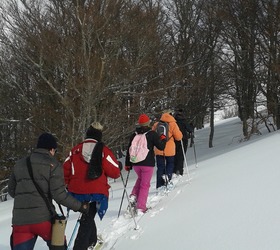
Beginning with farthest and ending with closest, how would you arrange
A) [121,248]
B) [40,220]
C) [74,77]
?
1. [74,77]
2. [121,248]
3. [40,220]

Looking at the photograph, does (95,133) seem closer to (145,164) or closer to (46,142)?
(46,142)

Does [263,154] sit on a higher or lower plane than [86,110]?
lower

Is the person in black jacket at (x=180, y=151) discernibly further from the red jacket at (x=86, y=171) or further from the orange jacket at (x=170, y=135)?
the red jacket at (x=86, y=171)

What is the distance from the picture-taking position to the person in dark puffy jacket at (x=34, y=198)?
400 cm

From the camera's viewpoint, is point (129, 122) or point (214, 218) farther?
point (129, 122)

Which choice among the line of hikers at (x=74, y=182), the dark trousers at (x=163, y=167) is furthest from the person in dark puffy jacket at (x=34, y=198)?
the dark trousers at (x=163, y=167)

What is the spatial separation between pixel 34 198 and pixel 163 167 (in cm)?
493

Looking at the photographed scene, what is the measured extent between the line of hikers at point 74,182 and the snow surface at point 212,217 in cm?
64

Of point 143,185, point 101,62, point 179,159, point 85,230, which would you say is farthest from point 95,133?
point 101,62

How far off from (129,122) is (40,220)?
38.6 ft

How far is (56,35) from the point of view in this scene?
1421 centimetres

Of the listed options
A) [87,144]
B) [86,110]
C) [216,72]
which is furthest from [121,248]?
[216,72]

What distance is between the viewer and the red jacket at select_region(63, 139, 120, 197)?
16.0 ft

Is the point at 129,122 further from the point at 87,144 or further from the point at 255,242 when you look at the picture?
the point at 255,242
